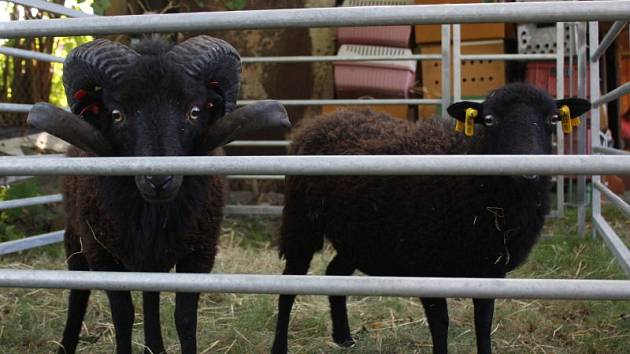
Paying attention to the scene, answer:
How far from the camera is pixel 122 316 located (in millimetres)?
3572

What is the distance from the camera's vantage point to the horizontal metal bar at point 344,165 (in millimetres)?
2238

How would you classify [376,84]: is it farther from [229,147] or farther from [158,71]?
[158,71]

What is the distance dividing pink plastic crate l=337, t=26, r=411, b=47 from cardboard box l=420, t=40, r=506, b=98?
35 centimetres

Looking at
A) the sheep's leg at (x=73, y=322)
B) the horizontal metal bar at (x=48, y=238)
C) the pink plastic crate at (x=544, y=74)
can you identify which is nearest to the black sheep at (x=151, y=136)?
the sheep's leg at (x=73, y=322)

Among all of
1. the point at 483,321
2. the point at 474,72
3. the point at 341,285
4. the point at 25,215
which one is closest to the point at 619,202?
the point at 483,321

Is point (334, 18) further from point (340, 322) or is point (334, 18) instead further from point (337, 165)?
point (340, 322)

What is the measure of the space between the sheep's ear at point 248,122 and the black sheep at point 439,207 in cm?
94

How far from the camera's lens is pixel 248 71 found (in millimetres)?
9125

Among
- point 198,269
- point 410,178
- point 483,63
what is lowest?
point 198,269

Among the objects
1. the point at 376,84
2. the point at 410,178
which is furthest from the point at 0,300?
the point at 376,84

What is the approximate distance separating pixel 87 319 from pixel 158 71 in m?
2.20

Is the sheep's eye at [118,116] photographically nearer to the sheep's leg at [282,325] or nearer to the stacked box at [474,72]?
the sheep's leg at [282,325]

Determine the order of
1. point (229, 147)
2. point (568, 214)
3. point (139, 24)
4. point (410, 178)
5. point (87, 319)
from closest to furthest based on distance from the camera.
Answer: point (139, 24) < point (410, 178) < point (87, 319) < point (568, 214) < point (229, 147)

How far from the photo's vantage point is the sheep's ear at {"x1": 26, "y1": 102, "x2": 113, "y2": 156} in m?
3.12
